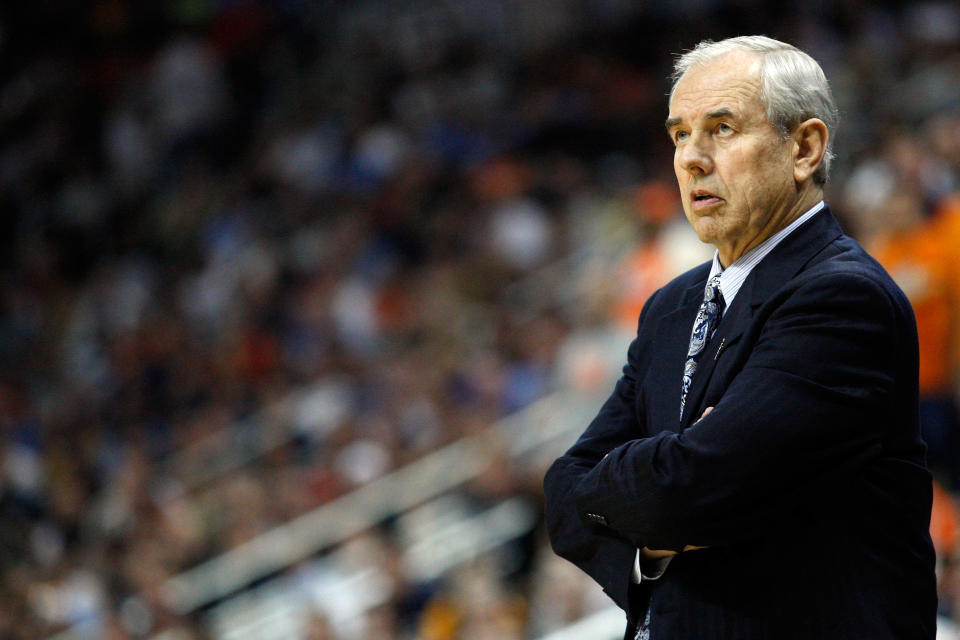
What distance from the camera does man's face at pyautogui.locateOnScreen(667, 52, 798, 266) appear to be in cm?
187

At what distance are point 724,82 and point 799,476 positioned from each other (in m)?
0.56

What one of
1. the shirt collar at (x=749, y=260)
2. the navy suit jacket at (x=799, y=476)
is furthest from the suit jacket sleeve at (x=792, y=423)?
the shirt collar at (x=749, y=260)

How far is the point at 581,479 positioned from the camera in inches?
77.8

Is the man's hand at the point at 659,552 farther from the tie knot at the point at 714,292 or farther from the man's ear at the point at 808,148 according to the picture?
the man's ear at the point at 808,148

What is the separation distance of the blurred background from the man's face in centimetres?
204

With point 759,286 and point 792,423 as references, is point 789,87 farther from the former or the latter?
point 792,423

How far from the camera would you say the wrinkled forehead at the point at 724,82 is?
6.15ft

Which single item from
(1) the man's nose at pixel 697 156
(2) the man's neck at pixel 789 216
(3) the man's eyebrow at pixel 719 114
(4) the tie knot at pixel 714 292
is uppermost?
(3) the man's eyebrow at pixel 719 114

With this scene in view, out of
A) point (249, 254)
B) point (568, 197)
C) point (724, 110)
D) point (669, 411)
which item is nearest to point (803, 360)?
point (669, 411)

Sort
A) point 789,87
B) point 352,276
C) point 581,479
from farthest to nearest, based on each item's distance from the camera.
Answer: point 352,276 → point 581,479 → point 789,87

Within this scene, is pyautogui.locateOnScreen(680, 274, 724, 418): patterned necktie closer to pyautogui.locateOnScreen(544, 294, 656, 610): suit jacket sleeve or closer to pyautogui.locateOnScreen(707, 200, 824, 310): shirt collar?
pyautogui.locateOnScreen(707, 200, 824, 310): shirt collar

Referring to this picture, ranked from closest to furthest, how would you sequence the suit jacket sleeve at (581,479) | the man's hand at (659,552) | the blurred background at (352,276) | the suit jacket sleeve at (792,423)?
1. the suit jacket sleeve at (792,423)
2. the man's hand at (659,552)
3. the suit jacket sleeve at (581,479)
4. the blurred background at (352,276)

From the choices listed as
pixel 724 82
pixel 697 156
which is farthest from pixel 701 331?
pixel 724 82

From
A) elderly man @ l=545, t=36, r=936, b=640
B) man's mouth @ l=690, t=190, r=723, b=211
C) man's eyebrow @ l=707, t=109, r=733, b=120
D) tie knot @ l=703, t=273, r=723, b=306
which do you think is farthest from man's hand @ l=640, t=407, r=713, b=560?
man's eyebrow @ l=707, t=109, r=733, b=120
